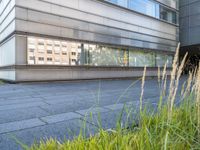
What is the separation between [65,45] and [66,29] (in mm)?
951

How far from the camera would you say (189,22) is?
20.6 m

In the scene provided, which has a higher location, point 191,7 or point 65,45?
point 191,7

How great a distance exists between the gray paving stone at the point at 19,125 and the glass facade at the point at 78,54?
23.1ft

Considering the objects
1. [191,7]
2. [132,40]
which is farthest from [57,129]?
[191,7]

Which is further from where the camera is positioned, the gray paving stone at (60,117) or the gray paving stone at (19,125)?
the gray paving stone at (60,117)

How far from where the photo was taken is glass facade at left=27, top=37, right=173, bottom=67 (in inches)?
396

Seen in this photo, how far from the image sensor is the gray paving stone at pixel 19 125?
2976 millimetres

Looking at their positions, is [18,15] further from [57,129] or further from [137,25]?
[137,25]

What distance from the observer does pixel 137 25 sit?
1573 cm

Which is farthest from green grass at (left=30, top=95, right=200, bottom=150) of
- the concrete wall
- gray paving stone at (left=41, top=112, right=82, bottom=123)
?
the concrete wall

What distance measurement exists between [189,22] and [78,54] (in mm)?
14572

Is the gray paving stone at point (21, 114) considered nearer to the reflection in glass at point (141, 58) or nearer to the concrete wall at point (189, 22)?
the reflection in glass at point (141, 58)

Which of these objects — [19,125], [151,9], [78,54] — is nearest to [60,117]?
[19,125]

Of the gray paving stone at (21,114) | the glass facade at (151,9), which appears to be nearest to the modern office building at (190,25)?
the glass facade at (151,9)
